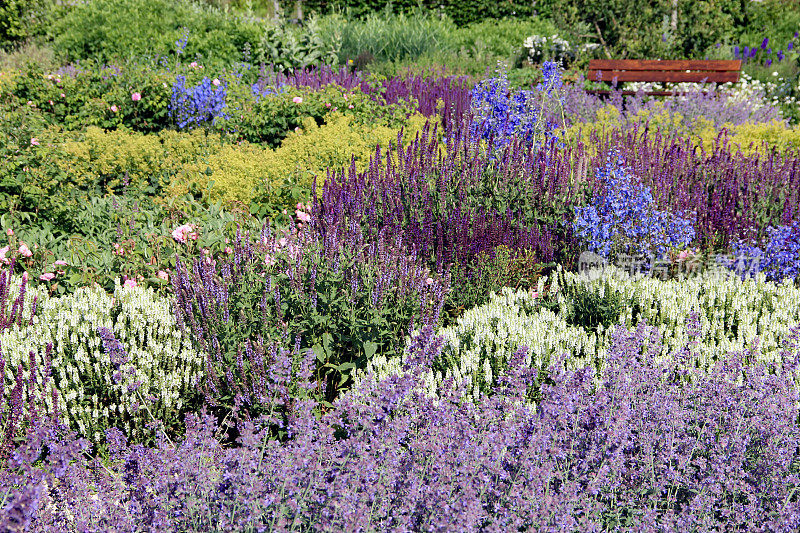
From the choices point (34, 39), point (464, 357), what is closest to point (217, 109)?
point (464, 357)

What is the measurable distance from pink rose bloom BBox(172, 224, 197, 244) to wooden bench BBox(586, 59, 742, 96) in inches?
332

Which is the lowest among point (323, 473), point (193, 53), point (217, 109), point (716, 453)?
point (716, 453)

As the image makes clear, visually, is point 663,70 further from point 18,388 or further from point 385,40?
A: point 18,388

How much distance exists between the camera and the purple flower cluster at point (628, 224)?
4.57 meters

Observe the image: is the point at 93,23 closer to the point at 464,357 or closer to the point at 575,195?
the point at 575,195

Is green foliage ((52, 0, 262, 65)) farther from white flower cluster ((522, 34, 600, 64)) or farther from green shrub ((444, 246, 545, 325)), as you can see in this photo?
green shrub ((444, 246, 545, 325))

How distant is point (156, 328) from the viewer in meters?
3.67

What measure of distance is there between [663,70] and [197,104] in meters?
7.70

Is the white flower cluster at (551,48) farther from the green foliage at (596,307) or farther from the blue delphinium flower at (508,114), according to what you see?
the green foliage at (596,307)

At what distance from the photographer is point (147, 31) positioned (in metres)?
13.2

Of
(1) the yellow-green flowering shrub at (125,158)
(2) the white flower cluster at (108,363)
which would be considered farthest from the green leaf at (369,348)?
(1) the yellow-green flowering shrub at (125,158)

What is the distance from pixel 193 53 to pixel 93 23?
3031 millimetres

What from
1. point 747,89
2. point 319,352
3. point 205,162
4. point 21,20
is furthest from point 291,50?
point 319,352

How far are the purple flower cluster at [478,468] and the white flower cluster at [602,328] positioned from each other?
0.49 m
